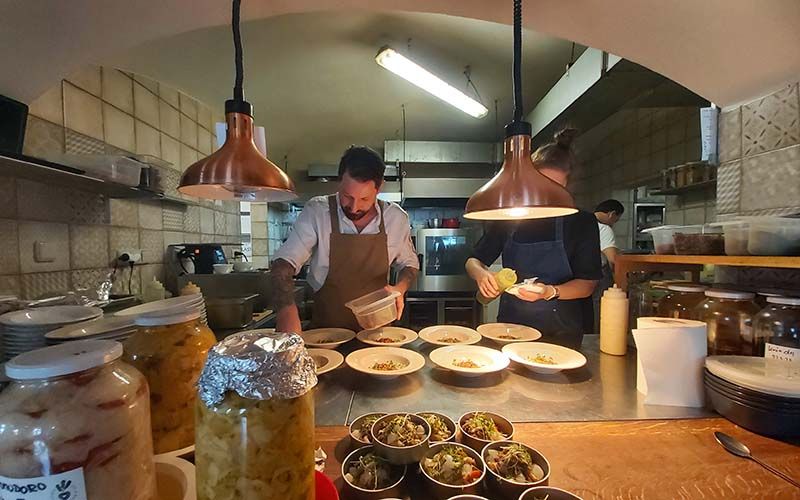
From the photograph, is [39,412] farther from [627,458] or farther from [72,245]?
[72,245]

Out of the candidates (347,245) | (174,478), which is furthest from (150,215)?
(174,478)

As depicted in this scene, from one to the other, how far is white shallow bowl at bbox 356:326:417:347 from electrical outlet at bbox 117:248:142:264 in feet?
5.28

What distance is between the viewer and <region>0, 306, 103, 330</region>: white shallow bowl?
2.98 ft

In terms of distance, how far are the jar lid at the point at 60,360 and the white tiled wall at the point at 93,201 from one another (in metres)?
1.56

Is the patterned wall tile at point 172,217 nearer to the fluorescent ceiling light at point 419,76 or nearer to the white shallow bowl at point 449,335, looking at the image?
the fluorescent ceiling light at point 419,76

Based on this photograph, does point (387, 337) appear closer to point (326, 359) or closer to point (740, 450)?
point (326, 359)

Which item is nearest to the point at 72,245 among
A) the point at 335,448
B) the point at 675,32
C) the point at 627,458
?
the point at 335,448

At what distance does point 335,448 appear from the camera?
854 millimetres

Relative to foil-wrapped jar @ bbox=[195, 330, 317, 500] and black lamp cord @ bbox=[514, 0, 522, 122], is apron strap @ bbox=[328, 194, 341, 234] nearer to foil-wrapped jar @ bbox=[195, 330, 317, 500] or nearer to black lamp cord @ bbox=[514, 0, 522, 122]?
black lamp cord @ bbox=[514, 0, 522, 122]

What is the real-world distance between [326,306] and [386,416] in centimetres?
134

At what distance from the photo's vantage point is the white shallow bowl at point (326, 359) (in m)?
1.25

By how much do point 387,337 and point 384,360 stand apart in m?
0.30

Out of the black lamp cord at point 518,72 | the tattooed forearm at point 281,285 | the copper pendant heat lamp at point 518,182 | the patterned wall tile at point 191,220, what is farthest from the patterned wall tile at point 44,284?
the black lamp cord at point 518,72

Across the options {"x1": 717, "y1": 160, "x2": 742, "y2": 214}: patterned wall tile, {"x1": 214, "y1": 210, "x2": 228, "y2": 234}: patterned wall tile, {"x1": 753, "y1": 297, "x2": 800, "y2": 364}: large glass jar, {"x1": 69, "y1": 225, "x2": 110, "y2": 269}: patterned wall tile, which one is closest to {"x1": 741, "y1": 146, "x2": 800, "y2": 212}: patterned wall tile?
{"x1": 717, "y1": 160, "x2": 742, "y2": 214}: patterned wall tile
